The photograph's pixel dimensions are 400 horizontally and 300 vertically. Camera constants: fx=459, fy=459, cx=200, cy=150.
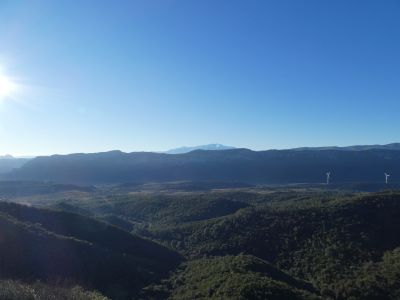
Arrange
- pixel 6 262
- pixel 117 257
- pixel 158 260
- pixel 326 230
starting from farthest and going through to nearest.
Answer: pixel 326 230, pixel 158 260, pixel 117 257, pixel 6 262

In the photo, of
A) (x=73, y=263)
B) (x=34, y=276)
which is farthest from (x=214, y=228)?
(x=34, y=276)

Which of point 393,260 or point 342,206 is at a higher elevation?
point 342,206

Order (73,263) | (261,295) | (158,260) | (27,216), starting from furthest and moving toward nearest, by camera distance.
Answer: (27,216) → (158,260) → (73,263) → (261,295)

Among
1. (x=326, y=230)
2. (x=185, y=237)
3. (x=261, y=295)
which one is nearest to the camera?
(x=261, y=295)

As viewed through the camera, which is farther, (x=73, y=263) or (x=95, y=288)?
(x=73, y=263)

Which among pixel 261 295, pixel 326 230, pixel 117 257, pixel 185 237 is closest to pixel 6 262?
pixel 117 257

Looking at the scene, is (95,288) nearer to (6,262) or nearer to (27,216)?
(6,262)

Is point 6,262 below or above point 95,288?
above

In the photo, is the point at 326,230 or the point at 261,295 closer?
the point at 261,295

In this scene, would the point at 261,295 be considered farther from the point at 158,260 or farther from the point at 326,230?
the point at 326,230
